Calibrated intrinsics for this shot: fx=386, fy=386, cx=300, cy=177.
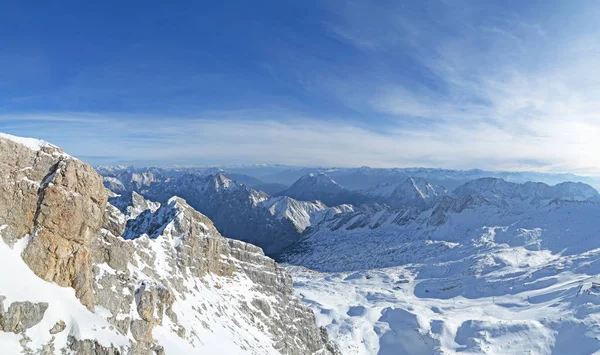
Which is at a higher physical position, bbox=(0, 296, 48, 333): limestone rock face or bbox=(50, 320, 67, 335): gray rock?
bbox=(0, 296, 48, 333): limestone rock face

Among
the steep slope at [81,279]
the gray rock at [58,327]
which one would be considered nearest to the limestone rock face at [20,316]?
the steep slope at [81,279]

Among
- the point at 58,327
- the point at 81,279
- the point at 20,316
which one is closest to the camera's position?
the point at 20,316

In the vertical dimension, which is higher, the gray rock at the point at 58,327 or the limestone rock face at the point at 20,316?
the limestone rock face at the point at 20,316

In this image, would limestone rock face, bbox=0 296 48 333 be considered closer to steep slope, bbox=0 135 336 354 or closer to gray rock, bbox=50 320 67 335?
steep slope, bbox=0 135 336 354

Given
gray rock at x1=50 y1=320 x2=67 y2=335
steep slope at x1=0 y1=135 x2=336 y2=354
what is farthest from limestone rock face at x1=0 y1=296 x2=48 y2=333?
gray rock at x1=50 y1=320 x2=67 y2=335

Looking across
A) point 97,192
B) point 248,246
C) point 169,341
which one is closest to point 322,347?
point 248,246

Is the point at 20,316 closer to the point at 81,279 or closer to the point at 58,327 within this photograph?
the point at 58,327

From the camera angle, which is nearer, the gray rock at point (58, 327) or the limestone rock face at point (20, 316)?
the limestone rock face at point (20, 316)

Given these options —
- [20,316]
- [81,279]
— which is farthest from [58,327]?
[81,279]

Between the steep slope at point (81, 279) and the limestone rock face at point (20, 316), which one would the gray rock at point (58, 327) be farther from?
the limestone rock face at point (20, 316)
